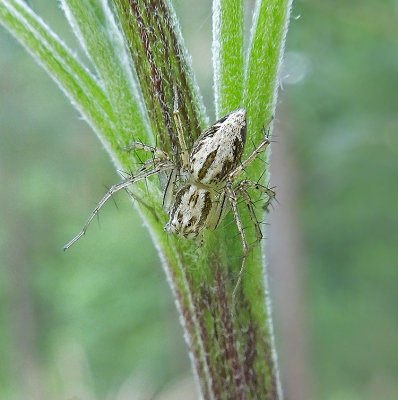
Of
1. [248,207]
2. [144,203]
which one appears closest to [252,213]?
[248,207]

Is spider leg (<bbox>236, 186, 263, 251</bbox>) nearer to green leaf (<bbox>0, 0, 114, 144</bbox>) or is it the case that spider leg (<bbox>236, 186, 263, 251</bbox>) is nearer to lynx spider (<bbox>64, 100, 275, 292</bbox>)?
lynx spider (<bbox>64, 100, 275, 292</bbox>)

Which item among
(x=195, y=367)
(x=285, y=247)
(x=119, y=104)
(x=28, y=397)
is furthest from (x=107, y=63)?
(x=28, y=397)

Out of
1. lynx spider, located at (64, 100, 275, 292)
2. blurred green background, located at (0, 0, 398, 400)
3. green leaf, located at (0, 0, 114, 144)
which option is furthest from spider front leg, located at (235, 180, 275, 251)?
blurred green background, located at (0, 0, 398, 400)

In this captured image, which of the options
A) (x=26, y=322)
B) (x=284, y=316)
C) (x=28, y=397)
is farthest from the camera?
(x=26, y=322)

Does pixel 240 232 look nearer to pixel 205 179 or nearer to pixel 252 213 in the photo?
pixel 252 213

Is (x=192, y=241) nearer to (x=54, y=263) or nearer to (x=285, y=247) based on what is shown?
(x=285, y=247)

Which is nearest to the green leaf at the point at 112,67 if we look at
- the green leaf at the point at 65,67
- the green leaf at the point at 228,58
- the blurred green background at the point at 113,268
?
the green leaf at the point at 65,67

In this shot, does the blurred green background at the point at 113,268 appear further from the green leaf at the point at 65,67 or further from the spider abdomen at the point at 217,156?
the green leaf at the point at 65,67

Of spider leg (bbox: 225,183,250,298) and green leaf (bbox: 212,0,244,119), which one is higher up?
green leaf (bbox: 212,0,244,119)
